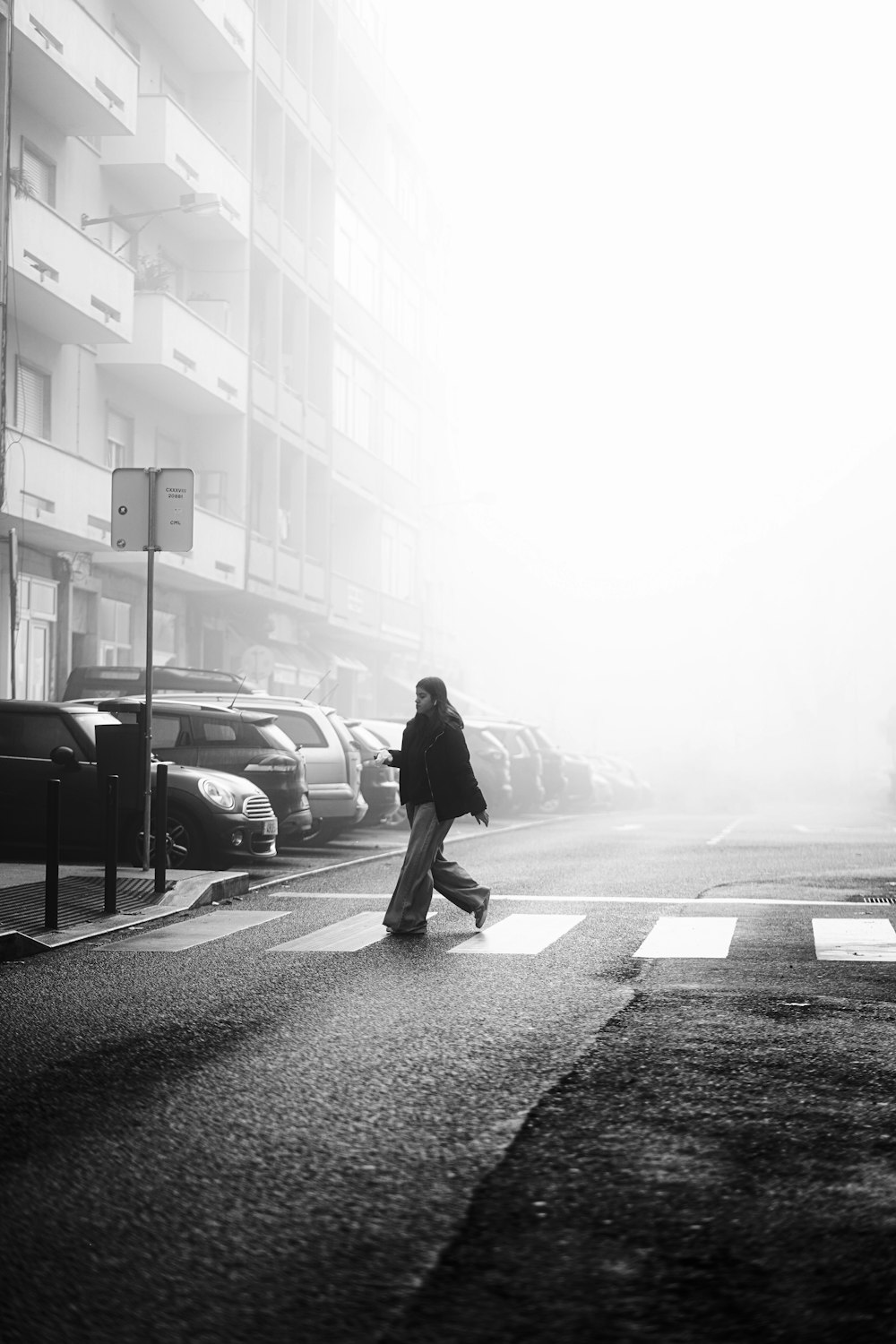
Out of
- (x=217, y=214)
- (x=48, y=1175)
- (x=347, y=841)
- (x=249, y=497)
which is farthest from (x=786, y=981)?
(x=249, y=497)

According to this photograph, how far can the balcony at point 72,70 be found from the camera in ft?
84.4

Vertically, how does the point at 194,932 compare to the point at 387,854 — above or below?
below

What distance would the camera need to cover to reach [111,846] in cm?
1220

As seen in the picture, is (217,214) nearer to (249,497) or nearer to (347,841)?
(249,497)

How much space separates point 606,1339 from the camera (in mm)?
3594

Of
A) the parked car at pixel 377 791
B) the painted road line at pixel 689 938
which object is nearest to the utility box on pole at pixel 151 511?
the painted road line at pixel 689 938

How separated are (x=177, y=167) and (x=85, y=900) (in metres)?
21.6

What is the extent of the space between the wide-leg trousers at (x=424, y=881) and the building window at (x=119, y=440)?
67.4 feet

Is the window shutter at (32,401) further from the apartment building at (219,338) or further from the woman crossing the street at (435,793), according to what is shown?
the woman crossing the street at (435,793)

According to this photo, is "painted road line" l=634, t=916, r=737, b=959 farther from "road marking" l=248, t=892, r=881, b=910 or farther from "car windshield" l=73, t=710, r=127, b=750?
"car windshield" l=73, t=710, r=127, b=750

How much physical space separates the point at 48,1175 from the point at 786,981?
494 cm

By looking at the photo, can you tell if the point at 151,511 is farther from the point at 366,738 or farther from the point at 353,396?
the point at 353,396

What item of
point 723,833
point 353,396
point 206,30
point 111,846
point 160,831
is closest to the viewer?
point 111,846

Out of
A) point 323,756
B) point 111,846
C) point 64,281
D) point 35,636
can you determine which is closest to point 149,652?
point 111,846
